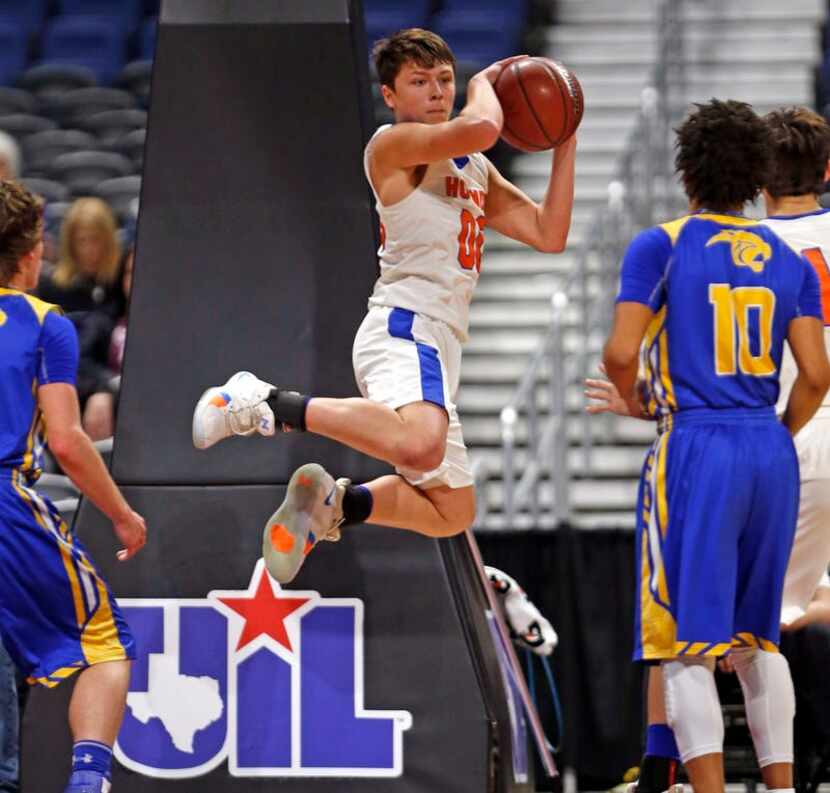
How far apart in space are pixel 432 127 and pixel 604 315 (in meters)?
4.98

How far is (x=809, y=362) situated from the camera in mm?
4703

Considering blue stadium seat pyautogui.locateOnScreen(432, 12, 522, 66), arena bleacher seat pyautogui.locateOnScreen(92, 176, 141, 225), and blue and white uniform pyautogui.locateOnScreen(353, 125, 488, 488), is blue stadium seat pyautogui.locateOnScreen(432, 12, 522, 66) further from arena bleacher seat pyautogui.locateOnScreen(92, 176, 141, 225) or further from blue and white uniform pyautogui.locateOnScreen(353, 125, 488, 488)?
blue and white uniform pyautogui.locateOnScreen(353, 125, 488, 488)

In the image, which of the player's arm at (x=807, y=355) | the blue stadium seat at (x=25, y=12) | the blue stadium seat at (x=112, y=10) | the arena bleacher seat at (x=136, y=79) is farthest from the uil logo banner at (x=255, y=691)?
the blue stadium seat at (x=25, y=12)

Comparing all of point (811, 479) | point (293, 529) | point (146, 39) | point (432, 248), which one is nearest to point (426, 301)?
point (432, 248)

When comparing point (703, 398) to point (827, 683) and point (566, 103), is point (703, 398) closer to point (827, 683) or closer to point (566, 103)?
point (566, 103)

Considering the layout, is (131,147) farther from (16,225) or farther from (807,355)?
(807,355)

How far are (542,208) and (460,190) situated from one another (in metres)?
0.34

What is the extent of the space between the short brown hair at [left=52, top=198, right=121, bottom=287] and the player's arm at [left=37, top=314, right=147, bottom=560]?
10.6ft

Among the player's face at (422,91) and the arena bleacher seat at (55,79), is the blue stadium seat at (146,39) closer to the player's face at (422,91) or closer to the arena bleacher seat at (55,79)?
the arena bleacher seat at (55,79)

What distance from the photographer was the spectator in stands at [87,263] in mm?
7902

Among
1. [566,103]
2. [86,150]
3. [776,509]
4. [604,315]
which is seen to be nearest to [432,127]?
[566,103]

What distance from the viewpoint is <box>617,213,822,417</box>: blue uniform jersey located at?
4633mm

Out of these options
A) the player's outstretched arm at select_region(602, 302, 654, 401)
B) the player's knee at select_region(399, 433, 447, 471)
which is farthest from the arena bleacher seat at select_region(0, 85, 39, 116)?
the player's outstretched arm at select_region(602, 302, 654, 401)

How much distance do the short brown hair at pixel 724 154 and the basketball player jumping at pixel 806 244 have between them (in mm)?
425
